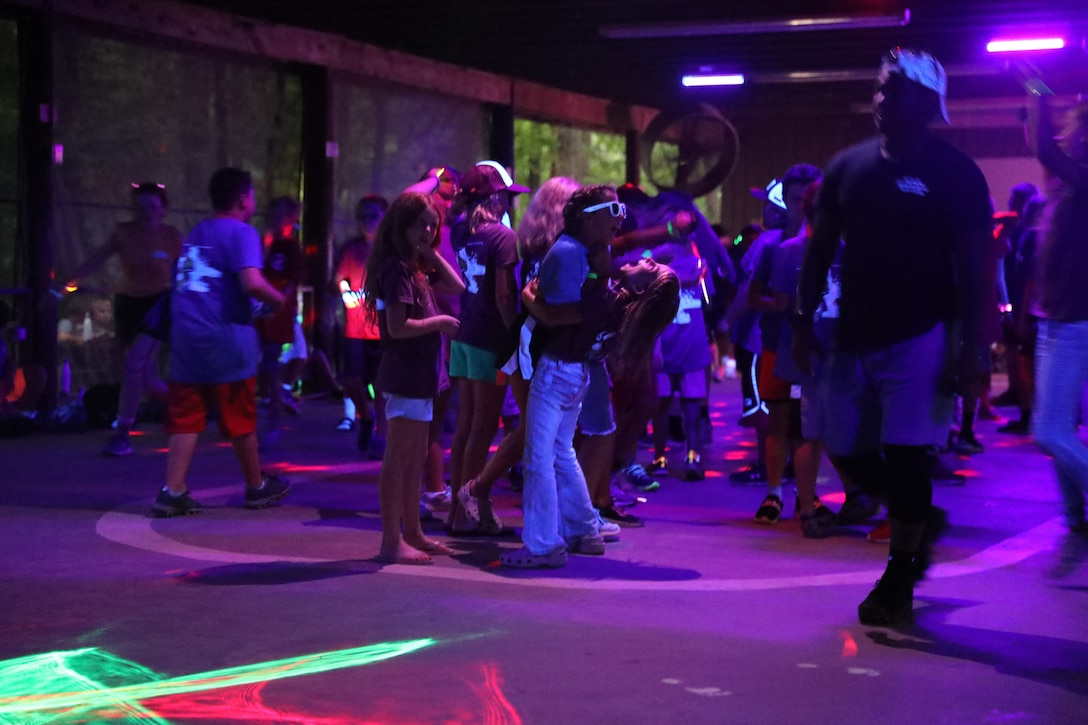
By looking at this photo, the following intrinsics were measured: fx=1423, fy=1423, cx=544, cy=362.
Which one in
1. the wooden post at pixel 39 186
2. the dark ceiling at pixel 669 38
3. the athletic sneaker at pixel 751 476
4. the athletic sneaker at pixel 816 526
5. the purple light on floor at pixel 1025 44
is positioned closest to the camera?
the athletic sneaker at pixel 816 526

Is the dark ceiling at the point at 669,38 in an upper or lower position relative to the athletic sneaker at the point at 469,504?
upper

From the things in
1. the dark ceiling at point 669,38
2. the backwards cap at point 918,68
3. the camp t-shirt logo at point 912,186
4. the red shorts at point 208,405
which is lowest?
the red shorts at point 208,405

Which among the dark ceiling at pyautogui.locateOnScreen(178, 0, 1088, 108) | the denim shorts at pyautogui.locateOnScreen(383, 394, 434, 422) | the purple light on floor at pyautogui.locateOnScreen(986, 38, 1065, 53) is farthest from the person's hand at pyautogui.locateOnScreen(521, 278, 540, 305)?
the purple light on floor at pyautogui.locateOnScreen(986, 38, 1065, 53)

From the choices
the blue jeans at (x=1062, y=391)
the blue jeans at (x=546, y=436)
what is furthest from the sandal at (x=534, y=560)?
the blue jeans at (x=1062, y=391)

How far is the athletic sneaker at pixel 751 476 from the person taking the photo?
30.5 ft

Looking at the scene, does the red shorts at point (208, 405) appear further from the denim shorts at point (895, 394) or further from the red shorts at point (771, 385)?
the denim shorts at point (895, 394)

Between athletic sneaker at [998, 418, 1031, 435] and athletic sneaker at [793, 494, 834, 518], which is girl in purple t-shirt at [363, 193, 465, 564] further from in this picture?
athletic sneaker at [998, 418, 1031, 435]

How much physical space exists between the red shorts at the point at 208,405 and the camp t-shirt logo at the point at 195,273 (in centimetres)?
52

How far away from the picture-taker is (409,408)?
241 inches

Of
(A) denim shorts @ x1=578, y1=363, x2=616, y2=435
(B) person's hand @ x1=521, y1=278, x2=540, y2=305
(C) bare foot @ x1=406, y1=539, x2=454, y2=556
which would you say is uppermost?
(B) person's hand @ x1=521, y1=278, x2=540, y2=305

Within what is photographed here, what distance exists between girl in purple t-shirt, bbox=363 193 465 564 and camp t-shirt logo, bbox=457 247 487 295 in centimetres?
88

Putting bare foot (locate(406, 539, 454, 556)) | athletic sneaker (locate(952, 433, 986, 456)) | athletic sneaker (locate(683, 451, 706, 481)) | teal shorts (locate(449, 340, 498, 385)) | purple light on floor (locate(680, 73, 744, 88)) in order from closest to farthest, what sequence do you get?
bare foot (locate(406, 539, 454, 556)), teal shorts (locate(449, 340, 498, 385)), athletic sneaker (locate(683, 451, 706, 481)), athletic sneaker (locate(952, 433, 986, 456)), purple light on floor (locate(680, 73, 744, 88))

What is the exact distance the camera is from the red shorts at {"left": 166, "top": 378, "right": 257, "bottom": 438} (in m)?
7.57

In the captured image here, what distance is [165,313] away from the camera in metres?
8.06
